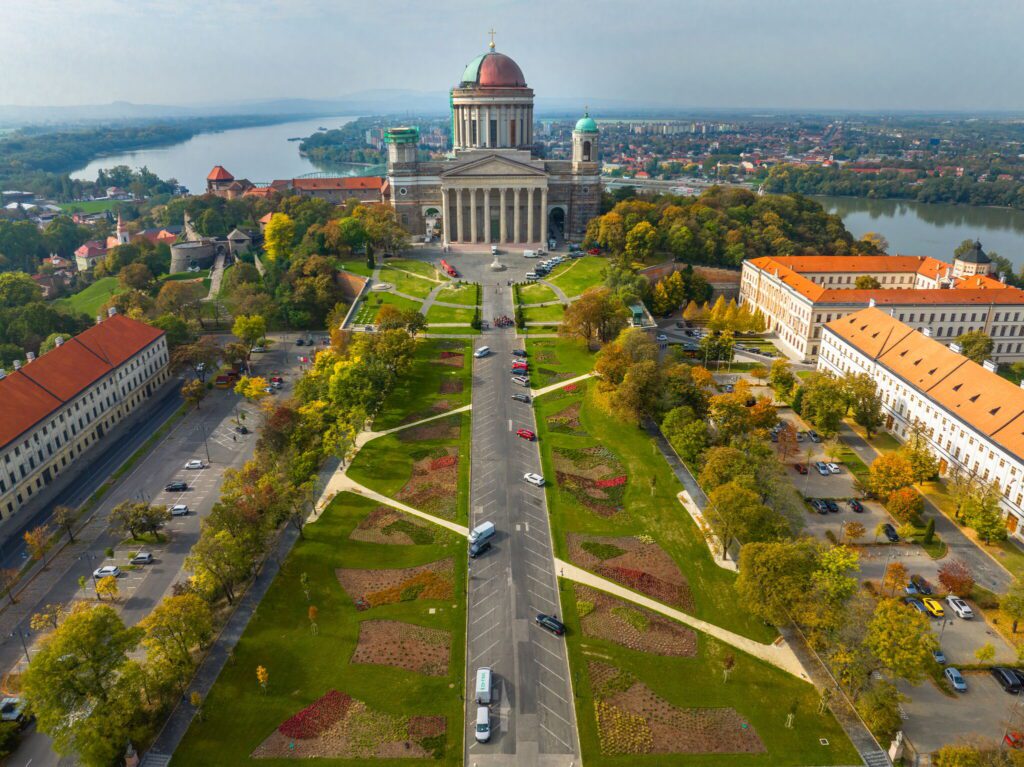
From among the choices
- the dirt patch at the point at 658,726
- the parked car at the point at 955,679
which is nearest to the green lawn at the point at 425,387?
the dirt patch at the point at 658,726

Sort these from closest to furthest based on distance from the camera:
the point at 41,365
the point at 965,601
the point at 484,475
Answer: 1. the point at 965,601
2. the point at 484,475
3. the point at 41,365

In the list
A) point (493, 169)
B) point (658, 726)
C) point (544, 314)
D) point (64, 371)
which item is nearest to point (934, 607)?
point (658, 726)

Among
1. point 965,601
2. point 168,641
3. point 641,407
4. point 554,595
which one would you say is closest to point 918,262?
point 641,407

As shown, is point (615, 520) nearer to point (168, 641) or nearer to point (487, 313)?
point (168, 641)

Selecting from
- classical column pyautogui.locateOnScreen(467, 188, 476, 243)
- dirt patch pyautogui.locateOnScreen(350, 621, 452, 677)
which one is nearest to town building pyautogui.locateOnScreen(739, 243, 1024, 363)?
classical column pyautogui.locateOnScreen(467, 188, 476, 243)

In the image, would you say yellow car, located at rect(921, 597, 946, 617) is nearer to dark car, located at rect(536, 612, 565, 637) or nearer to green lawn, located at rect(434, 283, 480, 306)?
dark car, located at rect(536, 612, 565, 637)

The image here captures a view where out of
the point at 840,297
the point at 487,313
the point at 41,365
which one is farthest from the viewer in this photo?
the point at 487,313

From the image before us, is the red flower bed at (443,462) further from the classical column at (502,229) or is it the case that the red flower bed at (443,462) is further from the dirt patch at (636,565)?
the classical column at (502,229)
